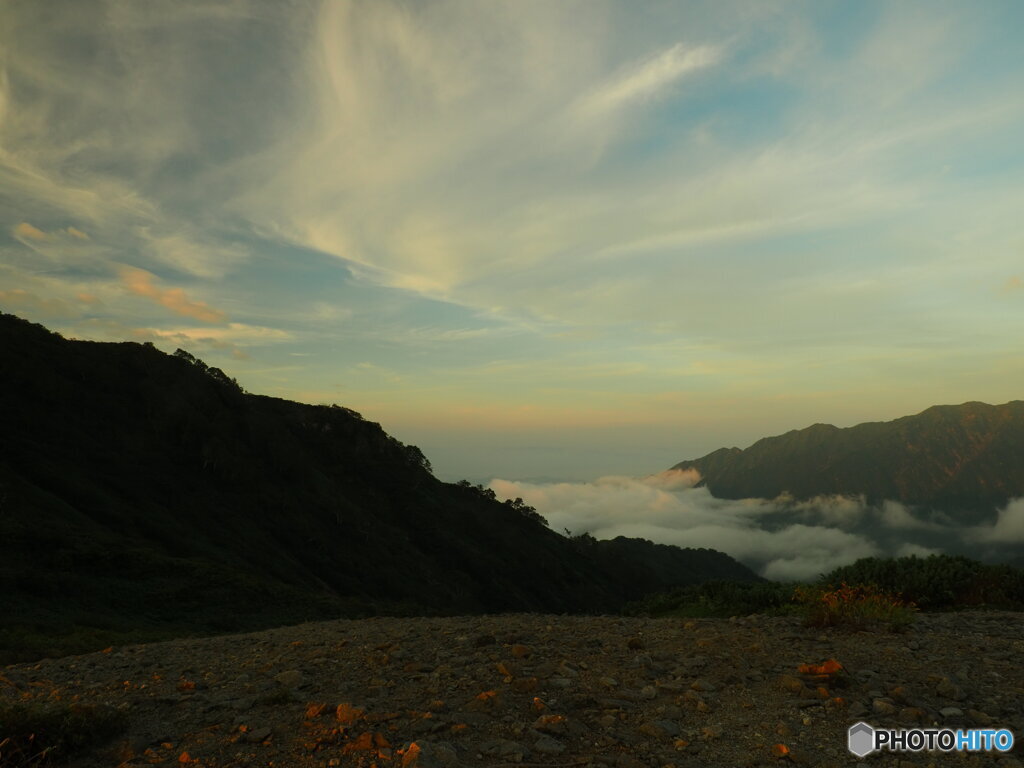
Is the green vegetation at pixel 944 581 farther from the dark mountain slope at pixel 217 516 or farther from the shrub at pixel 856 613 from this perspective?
the dark mountain slope at pixel 217 516

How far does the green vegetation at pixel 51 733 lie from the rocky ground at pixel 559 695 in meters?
0.21

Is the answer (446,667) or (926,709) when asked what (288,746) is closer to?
(446,667)

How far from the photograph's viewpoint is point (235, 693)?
23.4 ft

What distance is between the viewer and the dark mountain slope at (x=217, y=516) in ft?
88.9

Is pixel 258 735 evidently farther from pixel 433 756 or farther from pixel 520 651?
pixel 520 651

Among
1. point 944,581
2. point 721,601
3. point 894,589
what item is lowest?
point 721,601

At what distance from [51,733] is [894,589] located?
14732 mm

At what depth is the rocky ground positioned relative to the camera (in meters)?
5.23

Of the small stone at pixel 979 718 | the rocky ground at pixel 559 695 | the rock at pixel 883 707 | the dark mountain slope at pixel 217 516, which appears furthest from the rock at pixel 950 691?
the dark mountain slope at pixel 217 516

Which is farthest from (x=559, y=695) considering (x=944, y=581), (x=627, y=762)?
(x=944, y=581)

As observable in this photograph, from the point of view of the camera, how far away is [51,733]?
5621 millimetres

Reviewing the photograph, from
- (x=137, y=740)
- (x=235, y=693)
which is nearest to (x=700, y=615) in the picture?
(x=235, y=693)

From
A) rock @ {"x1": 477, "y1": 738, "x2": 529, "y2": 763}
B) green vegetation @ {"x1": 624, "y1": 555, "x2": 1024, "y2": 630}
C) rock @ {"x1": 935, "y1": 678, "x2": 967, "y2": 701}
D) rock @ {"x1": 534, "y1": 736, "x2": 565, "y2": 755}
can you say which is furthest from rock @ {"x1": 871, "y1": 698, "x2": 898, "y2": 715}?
green vegetation @ {"x1": 624, "y1": 555, "x2": 1024, "y2": 630}

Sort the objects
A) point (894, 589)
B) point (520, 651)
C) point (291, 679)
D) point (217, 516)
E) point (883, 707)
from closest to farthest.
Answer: point (883, 707)
point (291, 679)
point (520, 651)
point (894, 589)
point (217, 516)
